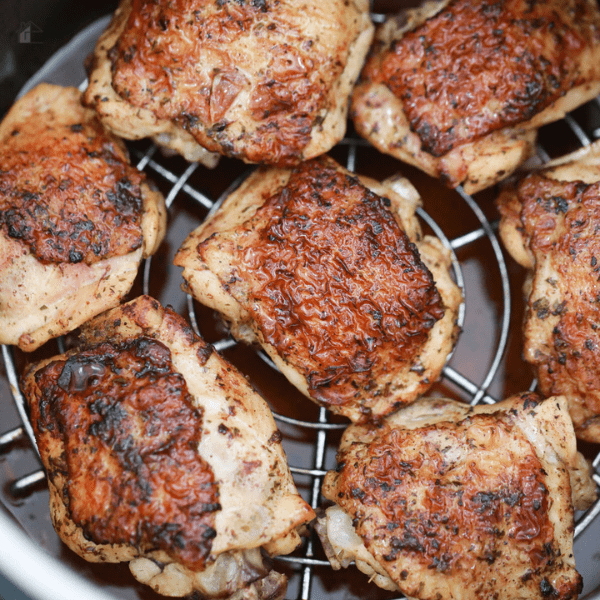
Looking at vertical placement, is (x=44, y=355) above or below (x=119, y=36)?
below

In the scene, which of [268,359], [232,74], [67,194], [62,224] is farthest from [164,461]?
[232,74]

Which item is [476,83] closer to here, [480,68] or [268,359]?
[480,68]

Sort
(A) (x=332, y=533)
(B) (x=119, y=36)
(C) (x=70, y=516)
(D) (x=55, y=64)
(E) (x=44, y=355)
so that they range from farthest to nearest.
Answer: (D) (x=55, y=64) → (E) (x=44, y=355) → (B) (x=119, y=36) → (A) (x=332, y=533) → (C) (x=70, y=516)

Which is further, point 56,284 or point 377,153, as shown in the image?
point 377,153

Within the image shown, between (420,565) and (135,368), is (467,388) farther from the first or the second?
(135,368)

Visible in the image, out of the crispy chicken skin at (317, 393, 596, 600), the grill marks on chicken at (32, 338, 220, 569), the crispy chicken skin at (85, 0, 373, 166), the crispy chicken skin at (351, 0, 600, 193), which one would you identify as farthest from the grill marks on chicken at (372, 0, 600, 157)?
the grill marks on chicken at (32, 338, 220, 569)

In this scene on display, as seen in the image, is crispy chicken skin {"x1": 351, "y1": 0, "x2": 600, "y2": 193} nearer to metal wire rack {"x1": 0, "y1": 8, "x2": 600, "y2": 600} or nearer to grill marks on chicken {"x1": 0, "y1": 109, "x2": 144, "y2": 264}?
metal wire rack {"x1": 0, "y1": 8, "x2": 600, "y2": 600}

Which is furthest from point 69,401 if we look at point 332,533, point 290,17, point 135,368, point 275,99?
point 290,17
